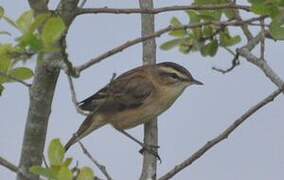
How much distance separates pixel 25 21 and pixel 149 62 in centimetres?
283

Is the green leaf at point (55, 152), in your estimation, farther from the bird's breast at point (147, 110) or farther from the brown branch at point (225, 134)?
the bird's breast at point (147, 110)

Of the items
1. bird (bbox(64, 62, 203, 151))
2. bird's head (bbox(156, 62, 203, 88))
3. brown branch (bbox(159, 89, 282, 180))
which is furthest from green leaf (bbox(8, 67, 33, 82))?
bird's head (bbox(156, 62, 203, 88))

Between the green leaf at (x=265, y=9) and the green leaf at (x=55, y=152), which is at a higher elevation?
the green leaf at (x=265, y=9)

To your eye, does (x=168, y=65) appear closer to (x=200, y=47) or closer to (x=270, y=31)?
(x=200, y=47)

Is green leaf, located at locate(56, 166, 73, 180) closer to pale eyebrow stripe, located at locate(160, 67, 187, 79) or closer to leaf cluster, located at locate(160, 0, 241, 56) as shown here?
leaf cluster, located at locate(160, 0, 241, 56)

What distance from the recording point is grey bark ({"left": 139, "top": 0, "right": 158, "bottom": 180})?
16.0 feet

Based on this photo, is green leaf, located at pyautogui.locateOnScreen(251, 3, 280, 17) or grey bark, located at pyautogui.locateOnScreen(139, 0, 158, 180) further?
grey bark, located at pyautogui.locateOnScreen(139, 0, 158, 180)

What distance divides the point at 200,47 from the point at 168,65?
7.24 feet

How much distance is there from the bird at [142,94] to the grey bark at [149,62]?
1.32 feet

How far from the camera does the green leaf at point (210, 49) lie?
187 inches

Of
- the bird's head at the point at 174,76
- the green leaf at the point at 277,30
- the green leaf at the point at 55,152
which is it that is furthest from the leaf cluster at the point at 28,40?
the bird's head at the point at 174,76

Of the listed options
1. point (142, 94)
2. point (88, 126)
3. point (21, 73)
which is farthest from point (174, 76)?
point (21, 73)

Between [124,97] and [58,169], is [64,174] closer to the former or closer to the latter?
[58,169]

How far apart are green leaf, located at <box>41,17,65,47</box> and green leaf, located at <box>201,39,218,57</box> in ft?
5.95
